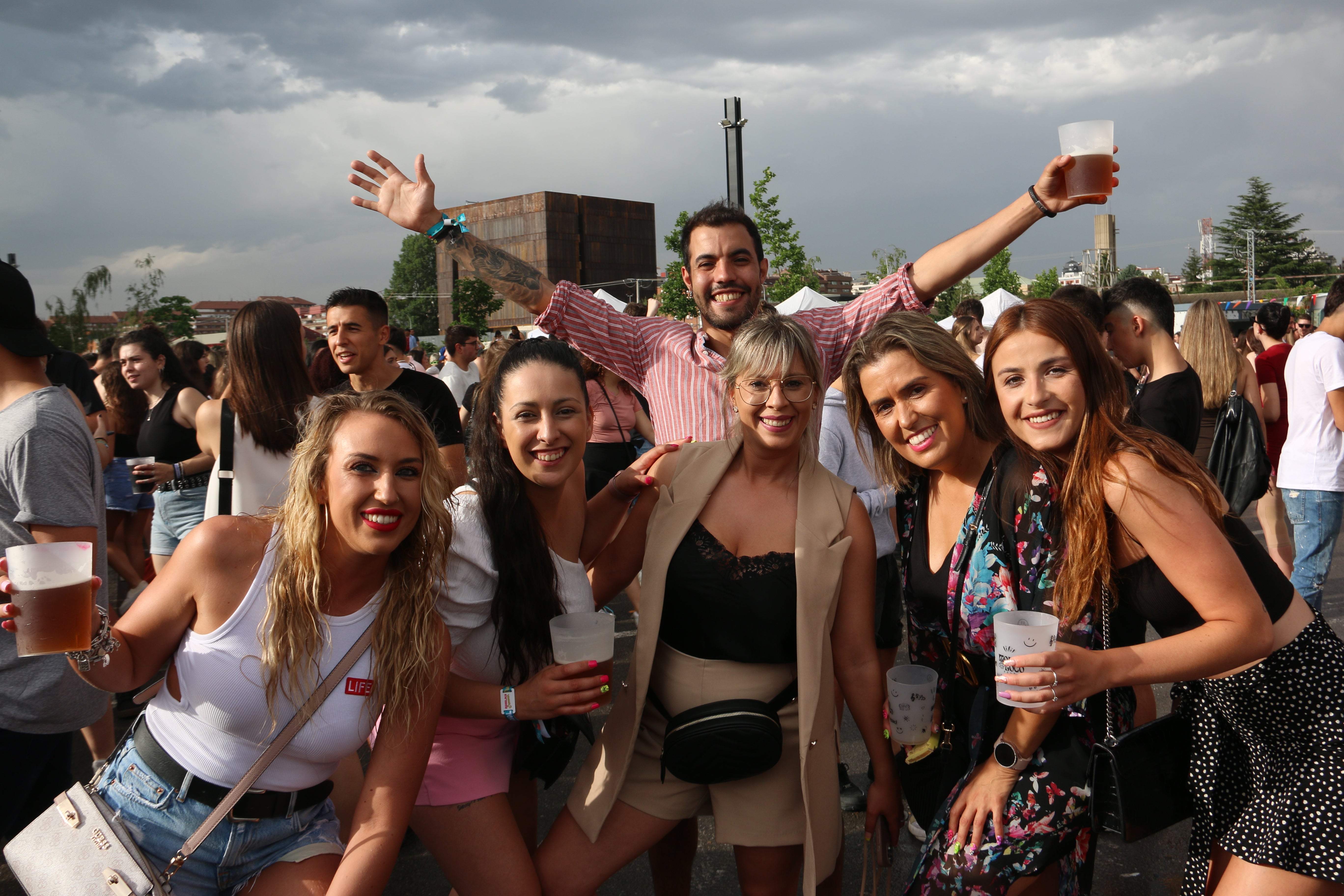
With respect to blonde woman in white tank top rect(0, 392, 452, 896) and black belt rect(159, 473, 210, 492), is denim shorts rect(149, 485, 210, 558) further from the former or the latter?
blonde woman in white tank top rect(0, 392, 452, 896)

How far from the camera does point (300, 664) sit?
7.13 feet

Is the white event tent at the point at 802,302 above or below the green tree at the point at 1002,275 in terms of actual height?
below

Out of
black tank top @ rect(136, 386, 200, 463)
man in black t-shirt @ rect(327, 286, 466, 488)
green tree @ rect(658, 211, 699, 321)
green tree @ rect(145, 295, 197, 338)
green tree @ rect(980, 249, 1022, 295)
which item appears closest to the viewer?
man in black t-shirt @ rect(327, 286, 466, 488)

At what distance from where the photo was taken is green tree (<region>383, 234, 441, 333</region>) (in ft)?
327

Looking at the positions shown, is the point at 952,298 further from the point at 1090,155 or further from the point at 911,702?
the point at 911,702

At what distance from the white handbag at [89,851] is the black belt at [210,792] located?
34 millimetres

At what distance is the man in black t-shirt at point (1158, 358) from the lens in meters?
4.55

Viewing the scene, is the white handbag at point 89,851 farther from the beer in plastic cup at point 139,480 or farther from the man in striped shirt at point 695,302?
the beer in plastic cup at point 139,480

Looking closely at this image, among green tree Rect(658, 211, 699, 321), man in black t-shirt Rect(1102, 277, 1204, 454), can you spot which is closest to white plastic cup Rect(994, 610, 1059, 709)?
man in black t-shirt Rect(1102, 277, 1204, 454)

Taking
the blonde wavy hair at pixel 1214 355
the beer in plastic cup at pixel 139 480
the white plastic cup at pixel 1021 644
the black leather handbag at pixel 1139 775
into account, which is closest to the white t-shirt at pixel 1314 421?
the blonde wavy hair at pixel 1214 355

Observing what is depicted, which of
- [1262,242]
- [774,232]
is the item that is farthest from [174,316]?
[1262,242]

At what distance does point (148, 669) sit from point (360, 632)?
1.65 ft

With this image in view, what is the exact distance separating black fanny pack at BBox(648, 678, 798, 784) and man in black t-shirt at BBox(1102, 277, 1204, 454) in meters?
3.29

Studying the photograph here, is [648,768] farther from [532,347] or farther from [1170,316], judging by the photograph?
[1170,316]
